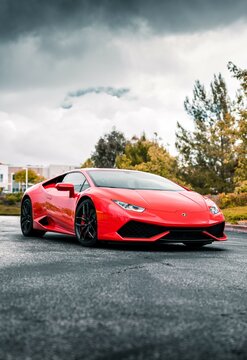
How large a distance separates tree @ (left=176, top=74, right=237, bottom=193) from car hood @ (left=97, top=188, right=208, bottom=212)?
2652 cm

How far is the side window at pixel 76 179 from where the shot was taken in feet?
27.6

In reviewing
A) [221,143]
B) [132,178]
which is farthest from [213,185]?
[132,178]

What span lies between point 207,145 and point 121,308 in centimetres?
3394

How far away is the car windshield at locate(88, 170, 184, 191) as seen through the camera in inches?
321

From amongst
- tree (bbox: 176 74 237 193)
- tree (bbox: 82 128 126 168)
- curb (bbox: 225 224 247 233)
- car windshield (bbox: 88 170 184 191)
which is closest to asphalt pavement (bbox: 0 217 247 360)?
car windshield (bbox: 88 170 184 191)

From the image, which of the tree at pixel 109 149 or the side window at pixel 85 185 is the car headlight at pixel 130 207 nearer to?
the side window at pixel 85 185

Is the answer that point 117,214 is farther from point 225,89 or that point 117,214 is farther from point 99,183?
point 225,89

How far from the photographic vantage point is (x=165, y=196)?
778cm

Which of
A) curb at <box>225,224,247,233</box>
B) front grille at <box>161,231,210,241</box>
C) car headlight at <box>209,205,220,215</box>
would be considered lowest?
curb at <box>225,224,247,233</box>

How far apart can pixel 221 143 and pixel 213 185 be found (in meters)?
2.87

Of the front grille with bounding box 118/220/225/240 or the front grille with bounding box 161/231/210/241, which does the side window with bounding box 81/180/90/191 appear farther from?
the front grille with bounding box 161/231/210/241

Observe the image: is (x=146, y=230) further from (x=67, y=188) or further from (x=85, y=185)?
(x=67, y=188)

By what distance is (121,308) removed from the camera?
10.9 ft

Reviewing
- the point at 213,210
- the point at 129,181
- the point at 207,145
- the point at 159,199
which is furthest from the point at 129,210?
the point at 207,145
